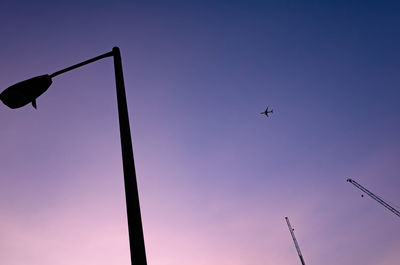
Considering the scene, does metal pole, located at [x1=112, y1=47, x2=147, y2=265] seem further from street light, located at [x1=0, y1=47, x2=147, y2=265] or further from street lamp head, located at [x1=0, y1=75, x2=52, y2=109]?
street lamp head, located at [x1=0, y1=75, x2=52, y2=109]

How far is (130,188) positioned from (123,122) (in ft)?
3.30

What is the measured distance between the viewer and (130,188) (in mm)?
3053

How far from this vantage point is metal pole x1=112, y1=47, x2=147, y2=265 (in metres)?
2.72

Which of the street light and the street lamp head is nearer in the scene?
the street light

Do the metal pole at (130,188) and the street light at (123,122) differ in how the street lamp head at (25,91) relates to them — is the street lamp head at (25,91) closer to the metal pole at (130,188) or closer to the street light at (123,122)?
the street light at (123,122)

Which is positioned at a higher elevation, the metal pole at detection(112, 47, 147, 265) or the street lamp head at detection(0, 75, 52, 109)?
the street lamp head at detection(0, 75, 52, 109)

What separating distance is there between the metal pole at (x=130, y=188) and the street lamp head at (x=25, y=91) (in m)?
1.25

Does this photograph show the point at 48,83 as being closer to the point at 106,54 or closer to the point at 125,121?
the point at 106,54

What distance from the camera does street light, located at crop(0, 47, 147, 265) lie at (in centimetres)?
276

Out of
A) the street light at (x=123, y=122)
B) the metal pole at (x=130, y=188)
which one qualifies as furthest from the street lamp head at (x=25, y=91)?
the metal pole at (x=130, y=188)

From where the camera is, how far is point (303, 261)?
70.9m

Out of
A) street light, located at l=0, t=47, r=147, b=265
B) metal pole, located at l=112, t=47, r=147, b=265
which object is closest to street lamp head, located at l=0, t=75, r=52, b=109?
street light, located at l=0, t=47, r=147, b=265

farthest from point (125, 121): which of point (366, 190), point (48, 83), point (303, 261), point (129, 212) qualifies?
point (366, 190)

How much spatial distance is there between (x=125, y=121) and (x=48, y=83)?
1693 mm
